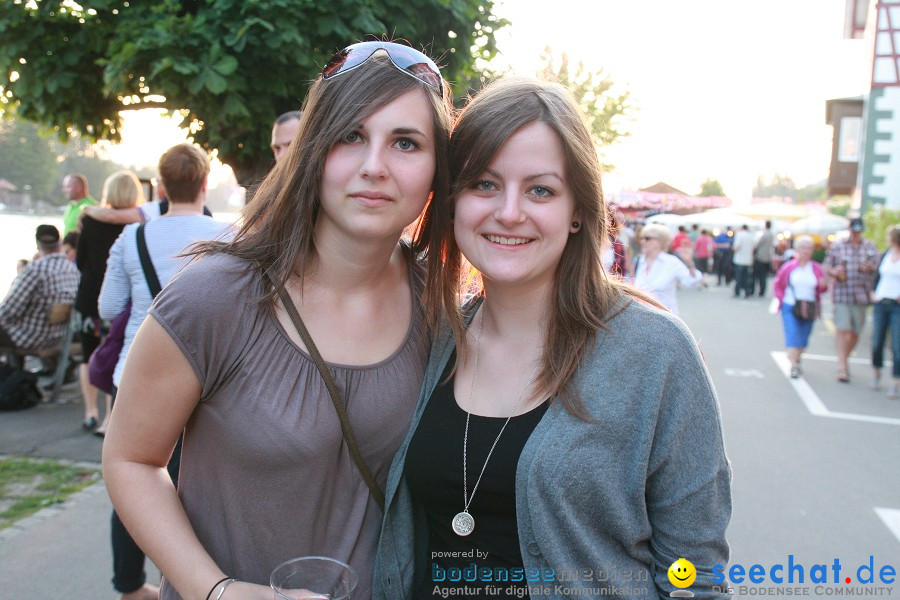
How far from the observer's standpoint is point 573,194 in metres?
1.83

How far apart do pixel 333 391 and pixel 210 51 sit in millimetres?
3424

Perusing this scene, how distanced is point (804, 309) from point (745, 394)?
1.82 m

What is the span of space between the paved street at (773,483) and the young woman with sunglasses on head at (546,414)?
0.60 feet

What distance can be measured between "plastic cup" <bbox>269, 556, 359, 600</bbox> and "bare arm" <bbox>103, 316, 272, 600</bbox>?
8 cm

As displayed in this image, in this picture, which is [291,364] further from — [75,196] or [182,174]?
[75,196]

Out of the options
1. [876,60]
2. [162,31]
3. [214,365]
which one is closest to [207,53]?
[162,31]

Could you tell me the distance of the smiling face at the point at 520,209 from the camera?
5.74ft

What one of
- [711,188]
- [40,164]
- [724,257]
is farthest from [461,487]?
[711,188]

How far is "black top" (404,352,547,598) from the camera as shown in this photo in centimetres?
169

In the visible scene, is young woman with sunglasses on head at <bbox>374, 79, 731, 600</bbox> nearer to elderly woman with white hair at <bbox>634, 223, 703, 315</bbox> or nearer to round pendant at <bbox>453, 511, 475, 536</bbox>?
round pendant at <bbox>453, 511, 475, 536</bbox>

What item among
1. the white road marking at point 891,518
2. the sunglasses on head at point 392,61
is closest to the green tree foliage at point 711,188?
the white road marking at point 891,518

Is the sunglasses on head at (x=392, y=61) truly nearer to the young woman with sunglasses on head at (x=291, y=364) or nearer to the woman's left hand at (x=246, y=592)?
the young woman with sunglasses on head at (x=291, y=364)

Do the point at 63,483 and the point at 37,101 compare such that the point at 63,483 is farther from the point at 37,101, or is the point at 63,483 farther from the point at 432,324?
the point at 432,324

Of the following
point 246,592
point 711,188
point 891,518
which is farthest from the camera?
point 711,188
